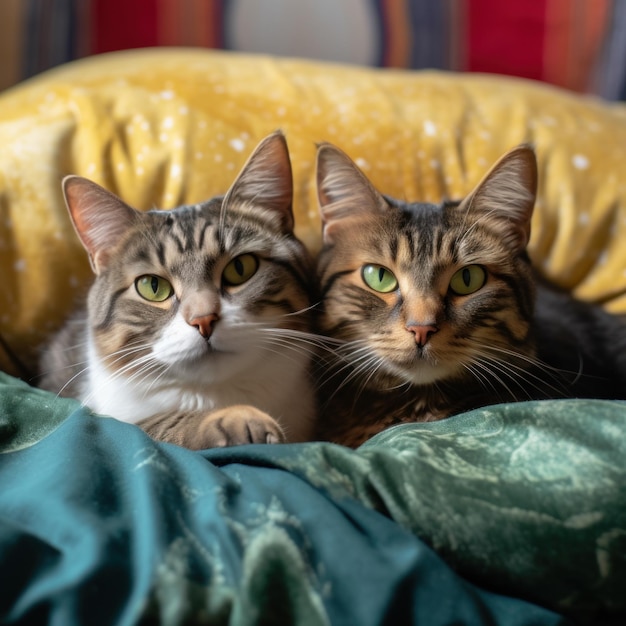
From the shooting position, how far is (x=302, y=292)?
113cm

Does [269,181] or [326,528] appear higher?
[269,181]

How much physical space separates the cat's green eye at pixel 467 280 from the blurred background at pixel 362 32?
127cm

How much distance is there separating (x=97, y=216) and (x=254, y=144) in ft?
1.44

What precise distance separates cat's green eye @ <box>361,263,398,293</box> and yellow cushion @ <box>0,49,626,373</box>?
0.30 metres

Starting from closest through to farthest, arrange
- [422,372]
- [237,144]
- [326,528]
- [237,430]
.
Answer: [326,528] < [237,430] < [422,372] < [237,144]

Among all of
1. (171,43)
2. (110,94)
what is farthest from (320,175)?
(171,43)

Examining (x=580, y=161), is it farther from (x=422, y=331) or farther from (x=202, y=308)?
(x=202, y=308)

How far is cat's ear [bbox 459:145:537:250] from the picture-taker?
109 centimetres

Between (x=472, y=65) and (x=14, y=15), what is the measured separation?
140 cm

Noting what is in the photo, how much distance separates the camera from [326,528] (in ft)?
2.40

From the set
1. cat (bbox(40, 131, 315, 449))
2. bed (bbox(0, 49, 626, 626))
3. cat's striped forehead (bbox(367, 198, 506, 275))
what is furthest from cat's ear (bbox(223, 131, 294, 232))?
bed (bbox(0, 49, 626, 626))

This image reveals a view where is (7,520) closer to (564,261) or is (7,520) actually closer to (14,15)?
(564,261)

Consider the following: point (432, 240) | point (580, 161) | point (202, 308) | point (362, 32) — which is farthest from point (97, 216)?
point (362, 32)

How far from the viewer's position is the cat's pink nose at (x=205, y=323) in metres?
0.98
